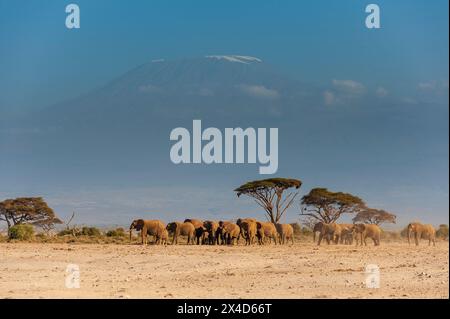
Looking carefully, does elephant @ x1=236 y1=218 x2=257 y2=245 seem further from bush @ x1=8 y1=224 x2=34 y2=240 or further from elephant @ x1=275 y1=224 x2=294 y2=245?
bush @ x1=8 y1=224 x2=34 y2=240

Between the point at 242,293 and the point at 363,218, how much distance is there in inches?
2065

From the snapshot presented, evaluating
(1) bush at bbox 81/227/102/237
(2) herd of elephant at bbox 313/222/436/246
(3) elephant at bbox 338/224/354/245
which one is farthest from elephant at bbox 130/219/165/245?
(3) elephant at bbox 338/224/354/245

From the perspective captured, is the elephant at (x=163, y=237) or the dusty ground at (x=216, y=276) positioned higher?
the elephant at (x=163, y=237)

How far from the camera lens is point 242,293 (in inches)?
800

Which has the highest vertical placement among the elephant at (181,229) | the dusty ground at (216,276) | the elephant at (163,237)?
the elephant at (181,229)

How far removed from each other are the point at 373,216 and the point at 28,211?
28.4 m

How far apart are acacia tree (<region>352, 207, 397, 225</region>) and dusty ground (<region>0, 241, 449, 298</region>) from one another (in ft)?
127

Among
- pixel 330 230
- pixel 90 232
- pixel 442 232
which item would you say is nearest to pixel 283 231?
pixel 330 230

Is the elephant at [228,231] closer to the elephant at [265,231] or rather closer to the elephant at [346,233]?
the elephant at [265,231]

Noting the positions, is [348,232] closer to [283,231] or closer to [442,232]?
[283,231]

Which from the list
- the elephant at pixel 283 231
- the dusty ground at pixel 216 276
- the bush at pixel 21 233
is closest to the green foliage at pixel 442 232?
the elephant at pixel 283 231

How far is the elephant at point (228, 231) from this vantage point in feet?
154

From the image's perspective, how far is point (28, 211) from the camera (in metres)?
68.8
